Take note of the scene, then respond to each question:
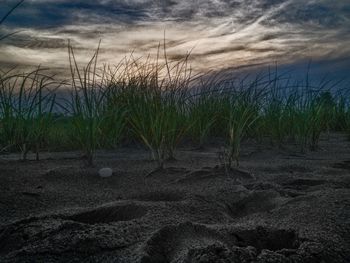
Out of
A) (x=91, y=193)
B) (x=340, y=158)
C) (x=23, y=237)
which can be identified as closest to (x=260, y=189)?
(x=91, y=193)

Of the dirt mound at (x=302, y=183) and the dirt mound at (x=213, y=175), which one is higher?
the dirt mound at (x=213, y=175)

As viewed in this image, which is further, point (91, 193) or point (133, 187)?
point (133, 187)

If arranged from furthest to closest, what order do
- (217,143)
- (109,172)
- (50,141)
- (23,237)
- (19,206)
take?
(50,141), (217,143), (109,172), (19,206), (23,237)

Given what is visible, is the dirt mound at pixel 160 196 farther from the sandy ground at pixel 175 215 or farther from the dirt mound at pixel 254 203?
the dirt mound at pixel 254 203

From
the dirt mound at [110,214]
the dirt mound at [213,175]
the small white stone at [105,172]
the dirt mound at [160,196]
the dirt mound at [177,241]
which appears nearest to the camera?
the dirt mound at [177,241]

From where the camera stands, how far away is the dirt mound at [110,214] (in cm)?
159

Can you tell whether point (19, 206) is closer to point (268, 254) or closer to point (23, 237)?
point (23, 237)

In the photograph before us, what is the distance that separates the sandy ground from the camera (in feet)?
3.92

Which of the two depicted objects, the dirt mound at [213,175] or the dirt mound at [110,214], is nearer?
the dirt mound at [110,214]

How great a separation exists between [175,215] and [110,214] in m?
0.25

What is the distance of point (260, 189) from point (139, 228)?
83cm

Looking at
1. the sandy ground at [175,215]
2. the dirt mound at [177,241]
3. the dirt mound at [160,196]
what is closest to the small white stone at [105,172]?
the sandy ground at [175,215]

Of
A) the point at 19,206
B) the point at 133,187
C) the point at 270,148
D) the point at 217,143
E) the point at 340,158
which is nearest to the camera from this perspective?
the point at 19,206

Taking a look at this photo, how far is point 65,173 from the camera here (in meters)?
2.49
